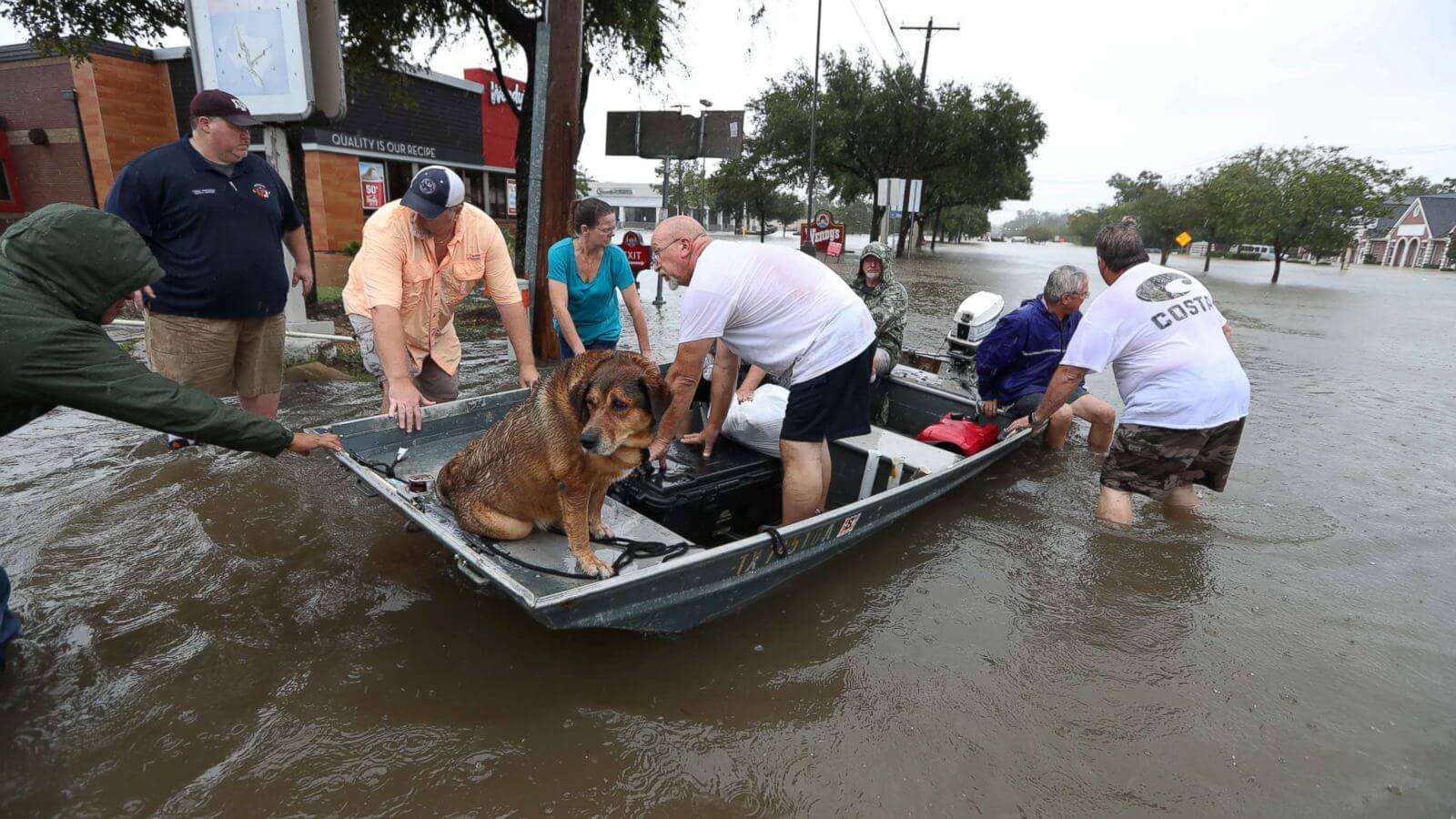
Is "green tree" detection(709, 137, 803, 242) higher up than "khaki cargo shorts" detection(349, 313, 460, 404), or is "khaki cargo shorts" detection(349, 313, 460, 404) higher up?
"green tree" detection(709, 137, 803, 242)

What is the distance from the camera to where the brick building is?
20.0 m

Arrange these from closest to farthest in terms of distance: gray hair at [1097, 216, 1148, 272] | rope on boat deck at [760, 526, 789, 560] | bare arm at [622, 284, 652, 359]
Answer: rope on boat deck at [760, 526, 789, 560], gray hair at [1097, 216, 1148, 272], bare arm at [622, 284, 652, 359]

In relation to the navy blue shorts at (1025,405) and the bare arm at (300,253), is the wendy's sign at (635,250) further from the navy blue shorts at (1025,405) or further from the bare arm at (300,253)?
the navy blue shorts at (1025,405)

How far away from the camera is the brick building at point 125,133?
65.6 feet

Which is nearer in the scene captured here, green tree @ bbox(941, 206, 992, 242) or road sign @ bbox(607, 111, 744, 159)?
road sign @ bbox(607, 111, 744, 159)

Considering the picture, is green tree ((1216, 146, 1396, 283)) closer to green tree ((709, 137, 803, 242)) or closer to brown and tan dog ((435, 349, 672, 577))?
green tree ((709, 137, 803, 242))

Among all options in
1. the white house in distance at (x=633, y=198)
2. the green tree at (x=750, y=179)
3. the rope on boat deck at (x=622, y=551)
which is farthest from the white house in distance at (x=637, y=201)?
the rope on boat deck at (x=622, y=551)

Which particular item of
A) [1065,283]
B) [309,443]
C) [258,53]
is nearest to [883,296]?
[1065,283]

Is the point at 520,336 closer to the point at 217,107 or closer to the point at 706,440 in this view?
the point at 706,440

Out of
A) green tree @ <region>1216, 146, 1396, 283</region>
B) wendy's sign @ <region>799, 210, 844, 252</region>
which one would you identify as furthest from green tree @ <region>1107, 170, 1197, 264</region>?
wendy's sign @ <region>799, 210, 844, 252</region>

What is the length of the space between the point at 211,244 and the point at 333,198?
20580 mm

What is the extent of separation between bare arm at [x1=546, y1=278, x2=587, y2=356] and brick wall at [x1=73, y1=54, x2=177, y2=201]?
922 inches

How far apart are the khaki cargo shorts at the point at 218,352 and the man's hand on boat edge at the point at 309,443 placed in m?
1.60

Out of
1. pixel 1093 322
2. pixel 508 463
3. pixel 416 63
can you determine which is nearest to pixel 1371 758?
pixel 1093 322
